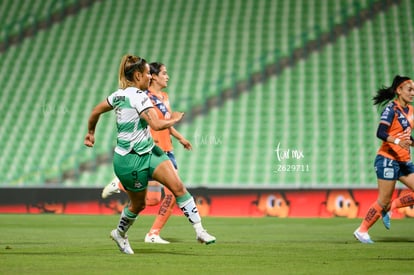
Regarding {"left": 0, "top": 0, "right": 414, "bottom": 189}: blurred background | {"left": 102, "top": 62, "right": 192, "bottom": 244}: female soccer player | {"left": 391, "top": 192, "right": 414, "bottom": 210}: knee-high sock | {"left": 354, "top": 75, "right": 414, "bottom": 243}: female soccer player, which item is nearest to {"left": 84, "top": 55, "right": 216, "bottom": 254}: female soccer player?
{"left": 102, "top": 62, "right": 192, "bottom": 244}: female soccer player

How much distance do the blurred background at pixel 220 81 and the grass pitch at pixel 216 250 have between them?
4248 millimetres

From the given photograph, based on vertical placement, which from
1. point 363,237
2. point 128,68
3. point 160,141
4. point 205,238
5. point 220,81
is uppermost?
point 220,81

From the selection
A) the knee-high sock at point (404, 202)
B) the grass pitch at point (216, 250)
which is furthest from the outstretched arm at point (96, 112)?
the knee-high sock at point (404, 202)

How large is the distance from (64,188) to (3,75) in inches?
252

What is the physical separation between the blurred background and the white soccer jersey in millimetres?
9635

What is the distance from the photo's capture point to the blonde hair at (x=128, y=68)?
31.8 ft

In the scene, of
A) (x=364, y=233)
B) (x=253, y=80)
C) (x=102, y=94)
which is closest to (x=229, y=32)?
(x=253, y=80)

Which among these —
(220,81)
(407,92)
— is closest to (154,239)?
(407,92)

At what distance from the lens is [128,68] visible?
9.71 m

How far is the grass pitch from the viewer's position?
843 centimetres

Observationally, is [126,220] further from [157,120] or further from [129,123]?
[157,120]

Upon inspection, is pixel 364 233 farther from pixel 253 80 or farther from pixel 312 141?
pixel 253 80

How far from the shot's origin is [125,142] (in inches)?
378

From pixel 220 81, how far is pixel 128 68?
14234 mm
